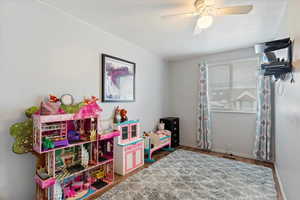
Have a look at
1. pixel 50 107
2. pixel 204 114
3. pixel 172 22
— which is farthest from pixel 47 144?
pixel 204 114

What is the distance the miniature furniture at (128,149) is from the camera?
2385 mm

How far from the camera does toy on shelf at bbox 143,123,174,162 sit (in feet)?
9.83

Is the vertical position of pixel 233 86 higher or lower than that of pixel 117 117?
→ higher

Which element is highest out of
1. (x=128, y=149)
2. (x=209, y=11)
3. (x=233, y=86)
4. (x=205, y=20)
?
(x=209, y=11)

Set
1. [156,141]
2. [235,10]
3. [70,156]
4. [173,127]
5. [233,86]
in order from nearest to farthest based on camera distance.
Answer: [235,10] → [70,156] → [156,141] → [233,86] → [173,127]

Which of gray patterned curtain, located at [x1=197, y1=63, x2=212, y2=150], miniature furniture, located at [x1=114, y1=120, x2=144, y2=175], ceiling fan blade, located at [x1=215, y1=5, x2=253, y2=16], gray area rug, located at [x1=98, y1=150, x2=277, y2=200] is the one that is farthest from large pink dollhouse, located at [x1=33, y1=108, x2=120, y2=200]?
gray patterned curtain, located at [x1=197, y1=63, x2=212, y2=150]

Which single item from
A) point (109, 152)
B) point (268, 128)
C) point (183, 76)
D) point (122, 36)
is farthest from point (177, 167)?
point (122, 36)

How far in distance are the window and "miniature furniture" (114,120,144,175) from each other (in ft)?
6.97

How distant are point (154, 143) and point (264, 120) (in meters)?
2.35

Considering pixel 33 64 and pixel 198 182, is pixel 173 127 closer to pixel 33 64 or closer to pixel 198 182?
pixel 198 182

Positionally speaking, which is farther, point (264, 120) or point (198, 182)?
point (264, 120)

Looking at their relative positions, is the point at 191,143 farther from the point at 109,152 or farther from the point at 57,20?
the point at 57,20

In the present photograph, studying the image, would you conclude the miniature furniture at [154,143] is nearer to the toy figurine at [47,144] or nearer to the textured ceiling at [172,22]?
the toy figurine at [47,144]

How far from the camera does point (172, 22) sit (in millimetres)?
2094
